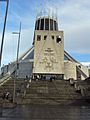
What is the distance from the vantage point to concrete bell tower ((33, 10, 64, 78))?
57.0m

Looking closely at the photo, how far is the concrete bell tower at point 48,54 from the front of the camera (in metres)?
57.0

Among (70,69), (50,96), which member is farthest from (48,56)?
(50,96)

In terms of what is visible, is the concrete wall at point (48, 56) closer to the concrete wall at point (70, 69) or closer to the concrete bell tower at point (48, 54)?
the concrete bell tower at point (48, 54)

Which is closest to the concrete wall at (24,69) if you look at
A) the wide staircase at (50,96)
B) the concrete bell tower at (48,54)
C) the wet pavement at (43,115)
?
the concrete bell tower at (48,54)

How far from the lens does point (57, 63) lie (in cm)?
5781

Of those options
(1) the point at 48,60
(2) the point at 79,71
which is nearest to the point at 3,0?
(1) the point at 48,60

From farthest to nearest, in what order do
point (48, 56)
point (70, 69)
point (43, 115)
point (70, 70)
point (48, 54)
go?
1. point (70, 69)
2. point (70, 70)
3. point (48, 54)
4. point (48, 56)
5. point (43, 115)

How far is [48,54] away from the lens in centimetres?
5838

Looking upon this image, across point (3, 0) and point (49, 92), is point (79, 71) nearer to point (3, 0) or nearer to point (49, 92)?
point (49, 92)

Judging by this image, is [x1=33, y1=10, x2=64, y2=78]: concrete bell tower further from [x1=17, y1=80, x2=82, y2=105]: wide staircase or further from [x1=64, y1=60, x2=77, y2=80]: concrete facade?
[x1=17, y1=80, x2=82, y2=105]: wide staircase

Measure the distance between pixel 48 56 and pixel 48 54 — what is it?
0.66m

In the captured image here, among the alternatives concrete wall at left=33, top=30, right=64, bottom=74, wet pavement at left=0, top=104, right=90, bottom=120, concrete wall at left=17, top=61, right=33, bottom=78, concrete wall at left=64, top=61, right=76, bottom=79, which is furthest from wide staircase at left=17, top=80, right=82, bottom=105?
concrete wall at left=17, top=61, right=33, bottom=78

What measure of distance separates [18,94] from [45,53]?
34.3m

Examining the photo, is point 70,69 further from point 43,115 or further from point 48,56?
point 43,115
